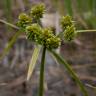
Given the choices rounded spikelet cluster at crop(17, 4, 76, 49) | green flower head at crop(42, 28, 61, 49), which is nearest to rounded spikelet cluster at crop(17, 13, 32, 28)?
rounded spikelet cluster at crop(17, 4, 76, 49)

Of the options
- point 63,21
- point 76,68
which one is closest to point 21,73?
point 76,68

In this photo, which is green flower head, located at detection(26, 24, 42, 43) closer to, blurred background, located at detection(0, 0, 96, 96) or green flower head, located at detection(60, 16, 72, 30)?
green flower head, located at detection(60, 16, 72, 30)

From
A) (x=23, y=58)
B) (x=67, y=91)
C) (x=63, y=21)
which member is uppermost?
(x=63, y=21)

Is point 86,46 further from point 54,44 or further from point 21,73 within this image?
point 54,44

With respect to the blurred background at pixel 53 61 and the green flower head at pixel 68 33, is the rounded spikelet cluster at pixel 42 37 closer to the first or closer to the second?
the green flower head at pixel 68 33

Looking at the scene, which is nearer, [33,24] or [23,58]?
[33,24]

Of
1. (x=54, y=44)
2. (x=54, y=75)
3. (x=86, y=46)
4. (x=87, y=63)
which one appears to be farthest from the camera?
(x=86, y=46)

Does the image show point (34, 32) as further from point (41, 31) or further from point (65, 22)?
point (65, 22)

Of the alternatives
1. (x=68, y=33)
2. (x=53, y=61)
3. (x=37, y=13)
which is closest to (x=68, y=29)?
(x=68, y=33)

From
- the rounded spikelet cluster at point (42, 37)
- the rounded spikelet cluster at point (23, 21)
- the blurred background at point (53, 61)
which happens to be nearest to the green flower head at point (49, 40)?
the rounded spikelet cluster at point (42, 37)
